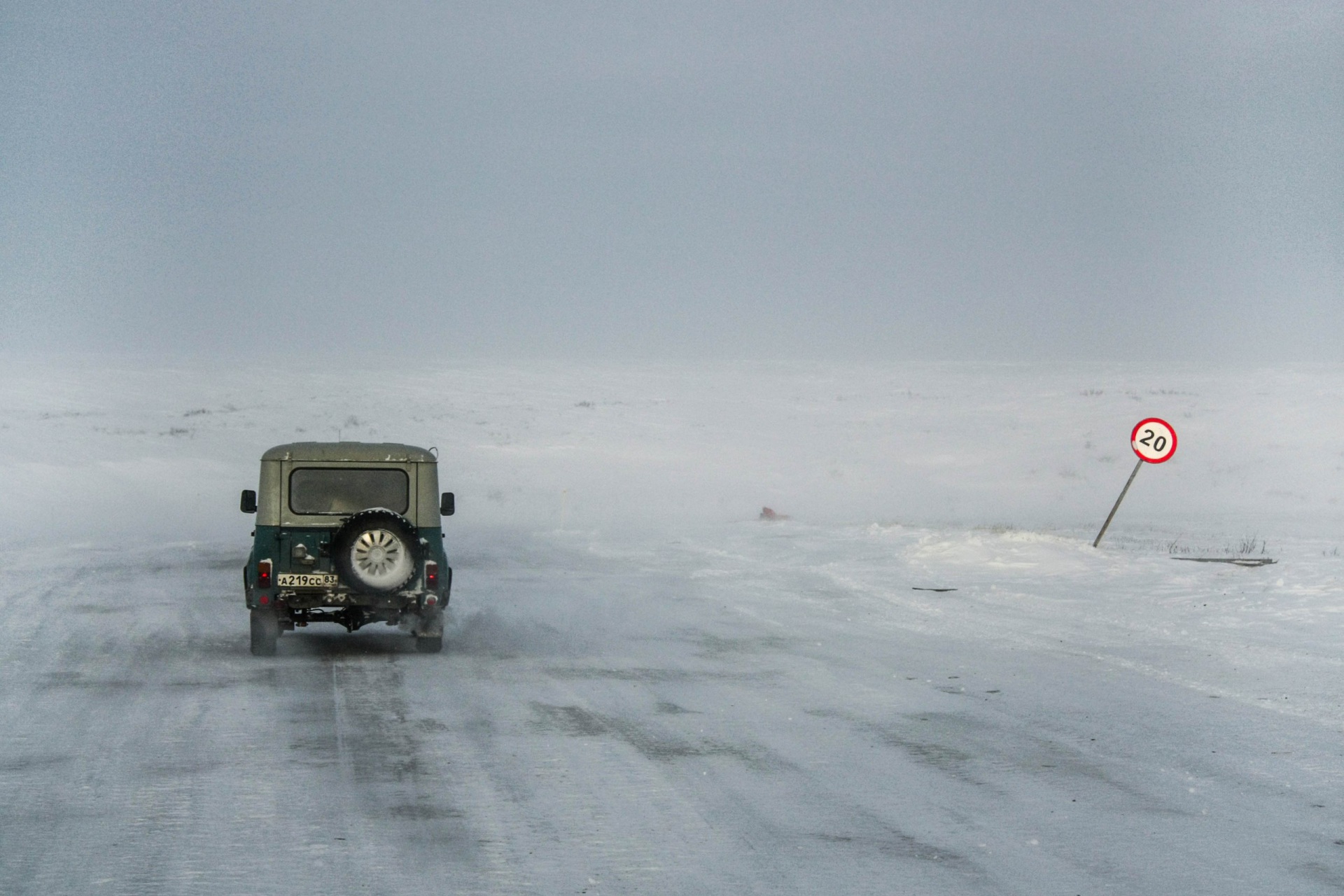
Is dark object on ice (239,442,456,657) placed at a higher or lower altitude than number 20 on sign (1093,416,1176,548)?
lower

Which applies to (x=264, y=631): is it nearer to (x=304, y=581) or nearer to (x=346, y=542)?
(x=304, y=581)

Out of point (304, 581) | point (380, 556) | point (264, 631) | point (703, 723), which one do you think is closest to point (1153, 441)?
point (380, 556)

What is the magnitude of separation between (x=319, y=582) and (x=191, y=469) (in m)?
41.8

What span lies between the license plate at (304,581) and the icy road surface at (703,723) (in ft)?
2.26

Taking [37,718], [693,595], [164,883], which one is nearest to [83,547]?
[693,595]

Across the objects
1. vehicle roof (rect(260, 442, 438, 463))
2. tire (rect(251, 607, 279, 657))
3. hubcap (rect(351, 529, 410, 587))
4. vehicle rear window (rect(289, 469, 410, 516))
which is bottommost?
tire (rect(251, 607, 279, 657))

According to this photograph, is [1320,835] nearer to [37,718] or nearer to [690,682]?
[690,682]

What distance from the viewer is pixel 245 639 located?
15234 mm

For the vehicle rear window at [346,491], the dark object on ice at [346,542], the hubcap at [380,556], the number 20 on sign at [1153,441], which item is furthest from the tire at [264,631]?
the number 20 on sign at [1153,441]

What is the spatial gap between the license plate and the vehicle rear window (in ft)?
2.43

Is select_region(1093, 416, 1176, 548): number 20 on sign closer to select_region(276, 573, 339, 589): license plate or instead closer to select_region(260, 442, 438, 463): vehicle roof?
select_region(260, 442, 438, 463): vehicle roof

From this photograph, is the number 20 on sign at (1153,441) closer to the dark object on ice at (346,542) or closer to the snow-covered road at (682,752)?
the snow-covered road at (682,752)

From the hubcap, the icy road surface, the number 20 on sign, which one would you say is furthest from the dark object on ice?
the number 20 on sign

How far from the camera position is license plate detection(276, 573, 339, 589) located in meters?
13.9
